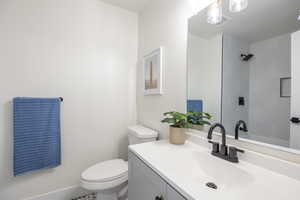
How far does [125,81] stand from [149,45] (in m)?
0.57

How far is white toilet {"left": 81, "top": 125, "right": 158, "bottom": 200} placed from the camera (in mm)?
1106

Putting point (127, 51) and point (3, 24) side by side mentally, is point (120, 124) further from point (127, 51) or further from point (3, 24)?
point (3, 24)

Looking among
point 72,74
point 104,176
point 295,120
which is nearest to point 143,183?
point 104,176

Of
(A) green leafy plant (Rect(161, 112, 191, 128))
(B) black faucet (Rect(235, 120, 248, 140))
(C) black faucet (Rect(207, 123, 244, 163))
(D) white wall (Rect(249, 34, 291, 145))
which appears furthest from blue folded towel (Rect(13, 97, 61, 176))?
(D) white wall (Rect(249, 34, 291, 145))

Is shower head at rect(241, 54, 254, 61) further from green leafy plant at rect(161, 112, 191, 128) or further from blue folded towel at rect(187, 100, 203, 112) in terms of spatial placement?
green leafy plant at rect(161, 112, 191, 128)

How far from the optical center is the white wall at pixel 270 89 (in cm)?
68

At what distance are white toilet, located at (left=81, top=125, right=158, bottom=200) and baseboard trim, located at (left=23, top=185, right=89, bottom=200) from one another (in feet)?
1.66

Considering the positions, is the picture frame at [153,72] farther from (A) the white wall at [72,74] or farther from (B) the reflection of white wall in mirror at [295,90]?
(B) the reflection of white wall in mirror at [295,90]

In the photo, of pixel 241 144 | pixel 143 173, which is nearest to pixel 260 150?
pixel 241 144

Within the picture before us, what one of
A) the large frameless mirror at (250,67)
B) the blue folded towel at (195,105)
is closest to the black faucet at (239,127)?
the large frameless mirror at (250,67)

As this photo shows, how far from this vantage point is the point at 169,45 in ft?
4.38

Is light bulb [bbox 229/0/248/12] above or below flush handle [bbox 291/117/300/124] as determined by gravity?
above

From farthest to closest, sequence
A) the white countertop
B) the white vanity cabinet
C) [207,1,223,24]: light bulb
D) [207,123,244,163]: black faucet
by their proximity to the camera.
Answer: [207,1,223,24]: light bulb → [207,123,244,163]: black faucet → the white vanity cabinet → the white countertop

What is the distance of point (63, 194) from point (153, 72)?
1696mm
